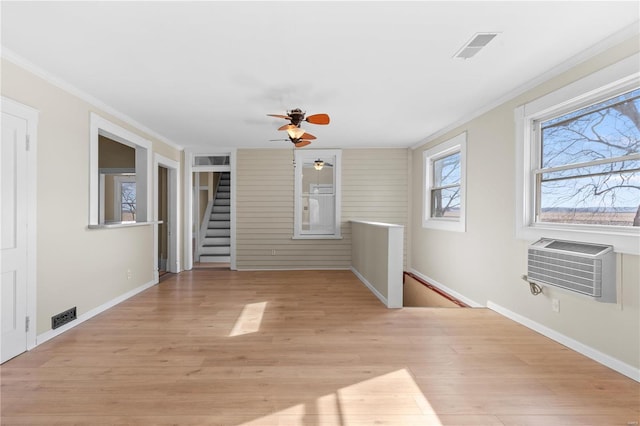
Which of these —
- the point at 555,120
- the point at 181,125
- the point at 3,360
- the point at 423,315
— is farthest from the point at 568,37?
the point at 3,360

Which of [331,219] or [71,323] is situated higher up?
[331,219]

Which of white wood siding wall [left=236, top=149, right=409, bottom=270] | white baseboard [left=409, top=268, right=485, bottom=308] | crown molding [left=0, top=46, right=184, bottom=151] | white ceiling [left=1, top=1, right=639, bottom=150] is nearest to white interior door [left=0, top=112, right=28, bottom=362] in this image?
crown molding [left=0, top=46, right=184, bottom=151]

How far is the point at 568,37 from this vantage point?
8.59ft

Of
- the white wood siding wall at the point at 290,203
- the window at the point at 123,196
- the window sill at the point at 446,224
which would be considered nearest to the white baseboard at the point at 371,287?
the white wood siding wall at the point at 290,203

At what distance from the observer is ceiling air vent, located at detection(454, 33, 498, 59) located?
2.58 meters

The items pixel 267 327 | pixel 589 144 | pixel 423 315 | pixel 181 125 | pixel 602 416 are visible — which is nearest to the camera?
pixel 602 416

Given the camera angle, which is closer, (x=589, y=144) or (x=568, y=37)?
(x=568, y=37)

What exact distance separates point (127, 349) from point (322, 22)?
3230 millimetres

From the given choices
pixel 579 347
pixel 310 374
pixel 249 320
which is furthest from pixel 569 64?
pixel 249 320

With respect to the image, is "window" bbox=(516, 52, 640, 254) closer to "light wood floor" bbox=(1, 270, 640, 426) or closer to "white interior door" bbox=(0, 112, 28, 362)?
"light wood floor" bbox=(1, 270, 640, 426)

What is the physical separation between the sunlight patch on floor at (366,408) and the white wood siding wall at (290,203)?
476 cm

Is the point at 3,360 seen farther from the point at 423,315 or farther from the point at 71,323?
the point at 423,315

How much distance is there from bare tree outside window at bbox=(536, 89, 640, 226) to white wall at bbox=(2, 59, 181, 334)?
502 centimetres

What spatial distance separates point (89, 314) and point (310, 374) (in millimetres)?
2998
